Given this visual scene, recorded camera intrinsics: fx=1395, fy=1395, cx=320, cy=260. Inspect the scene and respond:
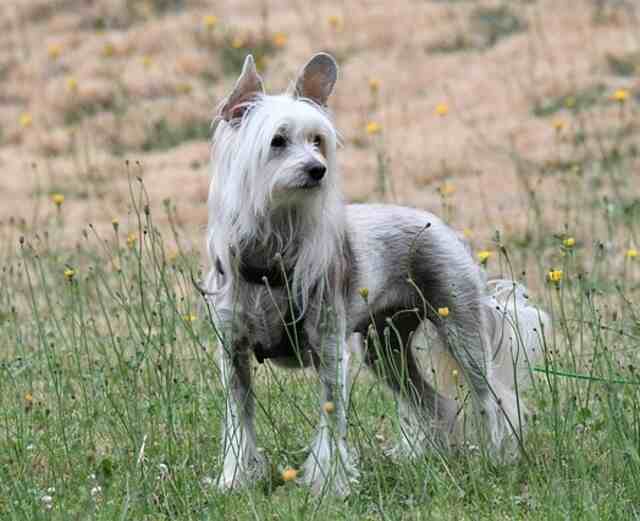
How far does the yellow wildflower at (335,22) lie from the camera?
14988mm

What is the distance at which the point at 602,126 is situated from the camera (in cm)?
1262

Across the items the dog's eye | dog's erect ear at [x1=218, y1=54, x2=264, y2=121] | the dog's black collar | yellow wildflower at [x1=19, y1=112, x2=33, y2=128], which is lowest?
yellow wildflower at [x1=19, y1=112, x2=33, y2=128]

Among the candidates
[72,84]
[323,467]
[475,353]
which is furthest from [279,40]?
[323,467]

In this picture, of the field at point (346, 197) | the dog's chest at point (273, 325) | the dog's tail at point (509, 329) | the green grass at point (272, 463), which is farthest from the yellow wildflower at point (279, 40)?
the dog's chest at point (273, 325)

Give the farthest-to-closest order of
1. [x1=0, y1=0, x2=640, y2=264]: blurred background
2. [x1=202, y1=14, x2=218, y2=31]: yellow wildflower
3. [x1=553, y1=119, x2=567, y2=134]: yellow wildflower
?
[x1=202, y1=14, x2=218, y2=31]: yellow wildflower
[x1=0, y1=0, x2=640, y2=264]: blurred background
[x1=553, y1=119, x2=567, y2=134]: yellow wildflower

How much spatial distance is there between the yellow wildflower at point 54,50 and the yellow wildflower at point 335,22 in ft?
9.74

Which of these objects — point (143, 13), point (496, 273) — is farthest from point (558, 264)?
point (143, 13)

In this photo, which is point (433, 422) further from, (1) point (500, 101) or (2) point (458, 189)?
(1) point (500, 101)

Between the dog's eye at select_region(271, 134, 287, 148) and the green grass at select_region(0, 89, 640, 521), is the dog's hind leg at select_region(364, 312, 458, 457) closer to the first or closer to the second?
the green grass at select_region(0, 89, 640, 521)

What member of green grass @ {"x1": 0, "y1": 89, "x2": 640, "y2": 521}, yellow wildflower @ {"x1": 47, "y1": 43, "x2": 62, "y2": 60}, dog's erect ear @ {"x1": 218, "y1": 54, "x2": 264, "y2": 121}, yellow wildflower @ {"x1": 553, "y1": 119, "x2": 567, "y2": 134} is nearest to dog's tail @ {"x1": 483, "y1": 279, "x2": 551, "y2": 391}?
green grass @ {"x1": 0, "y1": 89, "x2": 640, "y2": 521}

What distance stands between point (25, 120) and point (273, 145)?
862cm

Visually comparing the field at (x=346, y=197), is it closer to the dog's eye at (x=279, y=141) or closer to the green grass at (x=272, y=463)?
the green grass at (x=272, y=463)

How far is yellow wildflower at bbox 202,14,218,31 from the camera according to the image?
14641 mm

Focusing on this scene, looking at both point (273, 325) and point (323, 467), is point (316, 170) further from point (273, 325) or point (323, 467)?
point (323, 467)
